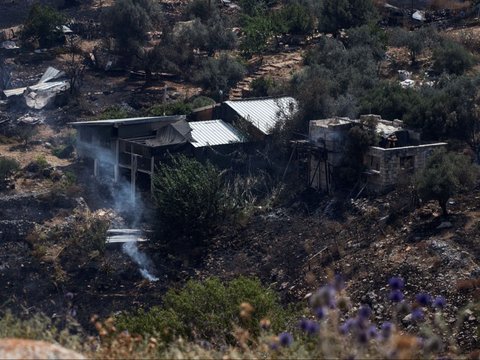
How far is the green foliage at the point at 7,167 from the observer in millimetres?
24609

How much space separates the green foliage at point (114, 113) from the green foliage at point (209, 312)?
12353 mm

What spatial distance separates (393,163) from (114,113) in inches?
375

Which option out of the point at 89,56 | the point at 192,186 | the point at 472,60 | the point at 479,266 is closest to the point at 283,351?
the point at 479,266

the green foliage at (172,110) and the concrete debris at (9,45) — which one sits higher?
the green foliage at (172,110)

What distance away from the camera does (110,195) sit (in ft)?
80.7

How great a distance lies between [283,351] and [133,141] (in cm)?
1791

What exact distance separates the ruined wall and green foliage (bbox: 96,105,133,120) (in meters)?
8.35

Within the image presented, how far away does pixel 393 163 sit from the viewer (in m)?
21.9

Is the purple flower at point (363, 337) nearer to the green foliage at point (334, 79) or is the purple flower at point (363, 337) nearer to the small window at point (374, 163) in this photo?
the small window at point (374, 163)

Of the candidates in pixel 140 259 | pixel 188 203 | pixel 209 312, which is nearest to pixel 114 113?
pixel 188 203

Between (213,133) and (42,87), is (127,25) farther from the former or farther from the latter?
(213,133)

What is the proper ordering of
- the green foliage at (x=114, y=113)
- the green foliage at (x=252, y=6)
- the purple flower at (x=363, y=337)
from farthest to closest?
the green foliage at (x=252, y=6), the green foliage at (x=114, y=113), the purple flower at (x=363, y=337)

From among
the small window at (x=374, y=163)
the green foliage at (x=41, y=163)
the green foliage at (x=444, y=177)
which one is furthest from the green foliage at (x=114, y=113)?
the green foliage at (x=444, y=177)

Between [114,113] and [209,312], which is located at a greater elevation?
[209,312]
